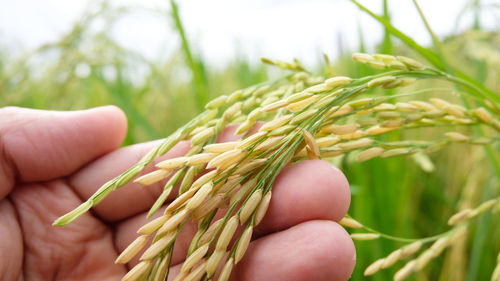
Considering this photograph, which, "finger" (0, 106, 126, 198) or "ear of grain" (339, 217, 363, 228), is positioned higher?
"finger" (0, 106, 126, 198)

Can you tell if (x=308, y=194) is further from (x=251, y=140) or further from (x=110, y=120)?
(x=110, y=120)

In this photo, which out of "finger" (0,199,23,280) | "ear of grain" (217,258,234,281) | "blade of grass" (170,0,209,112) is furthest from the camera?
"blade of grass" (170,0,209,112)

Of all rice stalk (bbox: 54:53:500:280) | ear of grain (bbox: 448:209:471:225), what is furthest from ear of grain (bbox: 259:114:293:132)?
ear of grain (bbox: 448:209:471:225)

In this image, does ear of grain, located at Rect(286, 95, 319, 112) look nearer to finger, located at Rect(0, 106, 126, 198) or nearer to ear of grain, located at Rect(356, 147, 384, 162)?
ear of grain, located at Rect(356, 147, 384, 162)

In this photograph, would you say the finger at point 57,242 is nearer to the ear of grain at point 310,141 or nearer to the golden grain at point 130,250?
the golden grain at point 130,250

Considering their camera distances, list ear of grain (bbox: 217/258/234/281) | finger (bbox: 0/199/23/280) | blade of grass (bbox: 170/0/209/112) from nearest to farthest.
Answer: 1. ear of grain (bbox: 217/258/234/281)
2. finger (bbox: 0/199/23/280)
3. blade of grass (bbox: 170/0/209/112)

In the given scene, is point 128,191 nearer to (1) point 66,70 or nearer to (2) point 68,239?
(2) point 68,239

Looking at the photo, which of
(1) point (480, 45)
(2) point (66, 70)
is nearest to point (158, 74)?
(2) point (66, 70)
